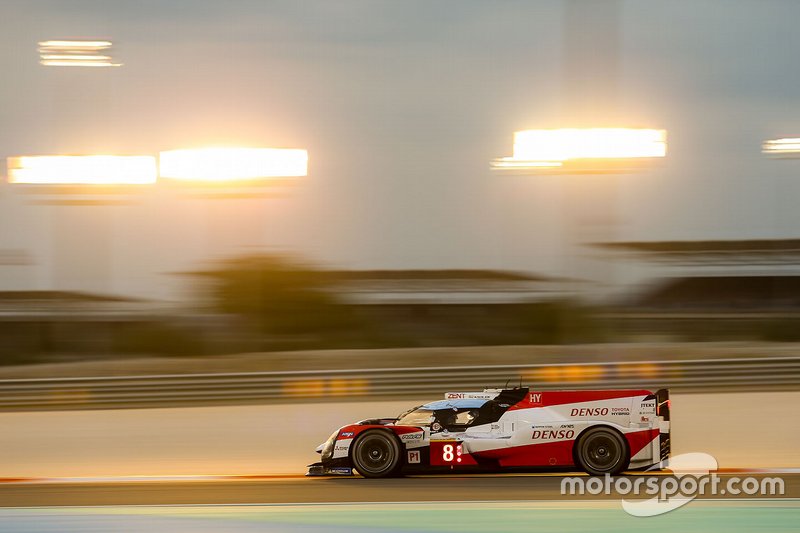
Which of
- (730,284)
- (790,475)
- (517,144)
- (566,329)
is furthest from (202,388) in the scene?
(730,284)

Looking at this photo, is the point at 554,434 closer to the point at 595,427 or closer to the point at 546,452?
the point at 546,452

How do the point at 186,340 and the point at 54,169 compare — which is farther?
the point at 186,340

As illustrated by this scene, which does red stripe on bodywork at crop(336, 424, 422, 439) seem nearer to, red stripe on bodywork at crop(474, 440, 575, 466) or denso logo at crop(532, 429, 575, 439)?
red stripe on bodywork at crop(474, 440, 575, 466)

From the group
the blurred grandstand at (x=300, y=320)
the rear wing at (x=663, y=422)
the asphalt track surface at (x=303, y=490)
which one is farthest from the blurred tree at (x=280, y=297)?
the rear wing at (x=663, y=422)

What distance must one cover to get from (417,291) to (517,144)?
9520 millimetres

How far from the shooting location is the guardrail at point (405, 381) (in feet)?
57.6

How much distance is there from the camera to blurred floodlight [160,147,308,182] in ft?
88.2

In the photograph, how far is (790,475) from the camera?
893 centimetres

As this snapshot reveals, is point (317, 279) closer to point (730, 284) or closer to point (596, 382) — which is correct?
point (596, 382)

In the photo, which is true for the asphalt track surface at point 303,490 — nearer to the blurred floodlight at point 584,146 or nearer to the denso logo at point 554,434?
the denso logo at point 554,434

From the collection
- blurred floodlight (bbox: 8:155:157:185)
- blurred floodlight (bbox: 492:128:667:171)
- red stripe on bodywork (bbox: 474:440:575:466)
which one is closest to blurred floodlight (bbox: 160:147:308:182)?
blurred floodlight (bbox: 8:155:157:185)

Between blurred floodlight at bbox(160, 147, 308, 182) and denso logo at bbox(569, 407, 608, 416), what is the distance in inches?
751

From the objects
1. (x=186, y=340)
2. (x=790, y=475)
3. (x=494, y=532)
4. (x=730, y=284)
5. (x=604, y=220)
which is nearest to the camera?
(x=494, y=532)

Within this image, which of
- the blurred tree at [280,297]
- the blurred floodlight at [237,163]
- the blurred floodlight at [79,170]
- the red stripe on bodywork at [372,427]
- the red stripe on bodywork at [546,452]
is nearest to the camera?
the red stripe on bodywork at [546,452]
